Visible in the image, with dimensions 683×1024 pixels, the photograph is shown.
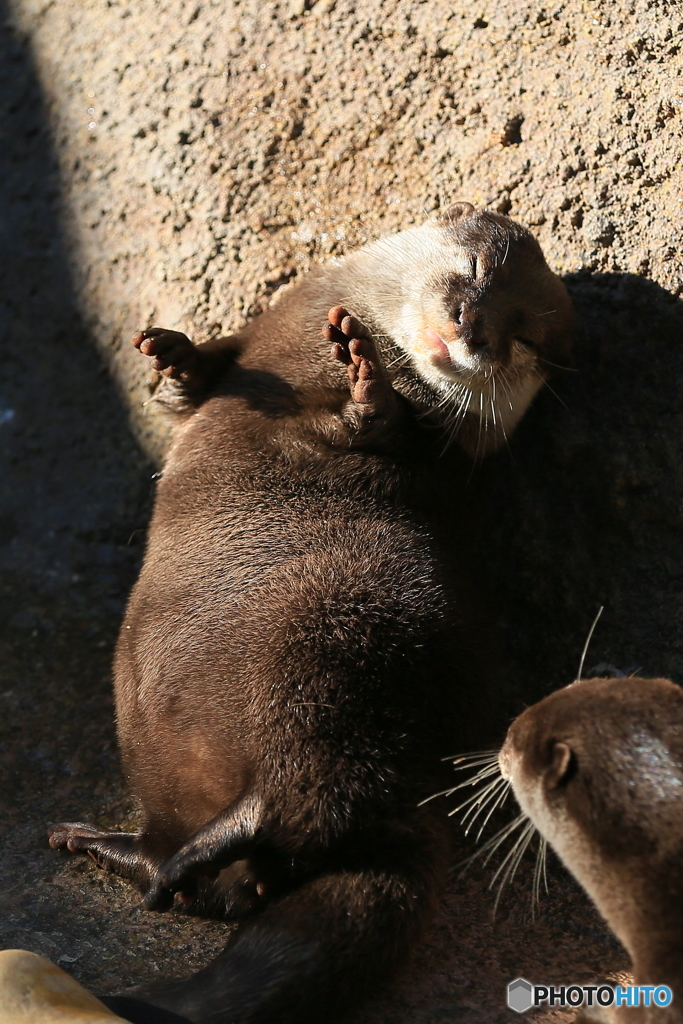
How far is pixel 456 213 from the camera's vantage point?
8.14ft

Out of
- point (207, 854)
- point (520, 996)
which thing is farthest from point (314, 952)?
point (520, 996)

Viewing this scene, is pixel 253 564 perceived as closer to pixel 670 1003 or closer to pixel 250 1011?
pixel 250 1011

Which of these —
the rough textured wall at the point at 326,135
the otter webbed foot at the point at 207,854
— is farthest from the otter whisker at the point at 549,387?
the otter webbed foot at the point at 207,854

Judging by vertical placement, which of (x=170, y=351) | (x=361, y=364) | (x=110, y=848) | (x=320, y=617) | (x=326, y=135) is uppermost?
(x=326, y=135)

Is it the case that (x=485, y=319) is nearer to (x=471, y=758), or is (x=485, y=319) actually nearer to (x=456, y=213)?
(x=456, y=213)

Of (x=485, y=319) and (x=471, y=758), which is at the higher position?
(x=485, y=319)

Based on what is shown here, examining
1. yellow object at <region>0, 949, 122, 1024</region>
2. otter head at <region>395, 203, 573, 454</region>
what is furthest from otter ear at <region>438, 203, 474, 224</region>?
yellow object at <region>0, 949, 122, 1024</region>

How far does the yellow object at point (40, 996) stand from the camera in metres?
1.45

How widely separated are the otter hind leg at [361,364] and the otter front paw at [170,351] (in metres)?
0.42

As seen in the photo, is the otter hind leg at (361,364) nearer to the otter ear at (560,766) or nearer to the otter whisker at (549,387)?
the otter whisker at (549,387)

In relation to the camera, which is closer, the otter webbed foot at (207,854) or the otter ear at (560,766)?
the otter ear at (560,766)

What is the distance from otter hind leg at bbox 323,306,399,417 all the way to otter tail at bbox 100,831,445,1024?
3.00 ft

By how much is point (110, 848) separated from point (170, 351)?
43.9 inches

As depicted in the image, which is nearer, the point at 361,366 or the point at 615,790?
the point at 615,790
